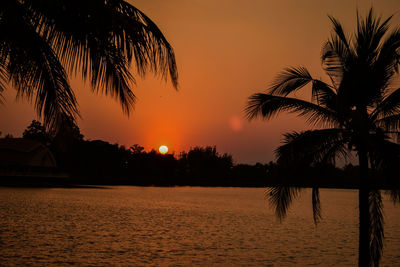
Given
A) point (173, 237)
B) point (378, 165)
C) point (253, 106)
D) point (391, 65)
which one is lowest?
point (173, 237)

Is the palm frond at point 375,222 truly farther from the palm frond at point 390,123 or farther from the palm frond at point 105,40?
the palm frond at point 105,40

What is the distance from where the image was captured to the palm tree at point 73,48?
5.12 m

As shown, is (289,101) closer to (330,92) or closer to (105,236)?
(330,92)

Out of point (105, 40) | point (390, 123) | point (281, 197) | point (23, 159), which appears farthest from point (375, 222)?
point (23, 159)

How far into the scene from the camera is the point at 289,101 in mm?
8578

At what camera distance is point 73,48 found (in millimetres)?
5480

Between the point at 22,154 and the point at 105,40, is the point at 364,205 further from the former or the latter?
the point at 22,154

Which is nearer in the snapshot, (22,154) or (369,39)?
(369,39)

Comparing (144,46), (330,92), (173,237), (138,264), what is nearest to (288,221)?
(173,237)

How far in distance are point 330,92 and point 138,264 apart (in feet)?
30.2

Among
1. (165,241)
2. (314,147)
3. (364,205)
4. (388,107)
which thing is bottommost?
(165,241)

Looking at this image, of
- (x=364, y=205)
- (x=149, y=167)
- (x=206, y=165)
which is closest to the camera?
(x=364, y=205)

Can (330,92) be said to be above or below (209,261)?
above

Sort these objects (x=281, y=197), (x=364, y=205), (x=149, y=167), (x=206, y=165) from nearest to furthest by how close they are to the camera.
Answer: (x=364, y=205) < (x=281, y=197) < (x=149, y=167) < (x=206, y=165)
